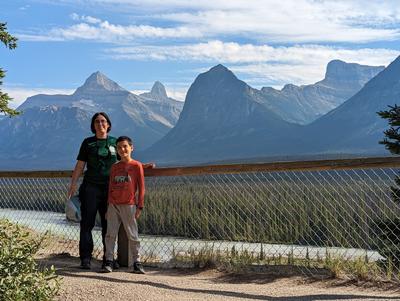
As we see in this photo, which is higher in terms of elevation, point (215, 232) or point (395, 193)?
point (395, 193)

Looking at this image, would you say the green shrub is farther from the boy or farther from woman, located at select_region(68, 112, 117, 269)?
woman, located at select_region(68, 112, 117, 269)

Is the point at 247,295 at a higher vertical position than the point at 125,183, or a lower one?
lower

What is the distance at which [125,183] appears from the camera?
751 centimetres

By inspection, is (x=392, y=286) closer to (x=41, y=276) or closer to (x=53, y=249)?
(x=41, y=276)

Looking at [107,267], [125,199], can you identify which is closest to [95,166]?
[125,199]

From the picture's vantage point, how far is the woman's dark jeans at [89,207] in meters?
7.77

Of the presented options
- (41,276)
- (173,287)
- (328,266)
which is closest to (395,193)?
(328,266)

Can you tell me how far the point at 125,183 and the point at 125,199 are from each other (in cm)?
19

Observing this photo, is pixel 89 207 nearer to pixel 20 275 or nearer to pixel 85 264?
pixel 85 264

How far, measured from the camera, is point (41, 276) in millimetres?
5148

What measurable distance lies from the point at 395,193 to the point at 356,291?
5352 mm

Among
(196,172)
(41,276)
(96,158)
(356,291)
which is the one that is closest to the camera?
(41,276)

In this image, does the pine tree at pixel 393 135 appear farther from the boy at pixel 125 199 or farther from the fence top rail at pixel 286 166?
the boy at pixel 125 199

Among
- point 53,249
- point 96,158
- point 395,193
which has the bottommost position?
point 53,249
